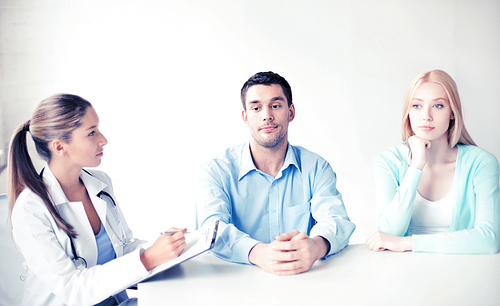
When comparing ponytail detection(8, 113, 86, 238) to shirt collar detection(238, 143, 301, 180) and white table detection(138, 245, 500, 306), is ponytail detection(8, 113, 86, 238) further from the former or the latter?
shirt collar detection(238, 143, 301, 180)

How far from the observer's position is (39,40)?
129 inches

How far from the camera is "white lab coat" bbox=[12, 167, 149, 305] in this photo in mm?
1296

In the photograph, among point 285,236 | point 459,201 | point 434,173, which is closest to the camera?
point 285,236

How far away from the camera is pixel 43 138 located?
1.48 m

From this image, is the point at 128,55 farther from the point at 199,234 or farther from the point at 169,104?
the point at 199,234

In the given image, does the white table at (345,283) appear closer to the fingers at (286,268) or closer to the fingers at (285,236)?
the fingers at (286,268)

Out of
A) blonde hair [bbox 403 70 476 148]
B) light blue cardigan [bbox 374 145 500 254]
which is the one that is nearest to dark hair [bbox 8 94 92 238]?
light blue cardigan [bbox 374 145 500 254]

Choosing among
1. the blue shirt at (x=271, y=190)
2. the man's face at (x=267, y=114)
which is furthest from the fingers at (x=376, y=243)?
the man's face at (x=267, y=114)

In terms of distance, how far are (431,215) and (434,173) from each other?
210mm

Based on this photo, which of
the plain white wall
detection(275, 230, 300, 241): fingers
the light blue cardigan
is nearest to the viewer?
detection(275, 230, 300, 241): fingers

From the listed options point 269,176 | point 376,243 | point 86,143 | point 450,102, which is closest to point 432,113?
point 450,102

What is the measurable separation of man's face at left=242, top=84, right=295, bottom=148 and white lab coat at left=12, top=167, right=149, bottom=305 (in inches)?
31.9

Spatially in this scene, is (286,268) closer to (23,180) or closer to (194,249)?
(194,249)

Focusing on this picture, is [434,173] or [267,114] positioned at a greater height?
[267,114]
